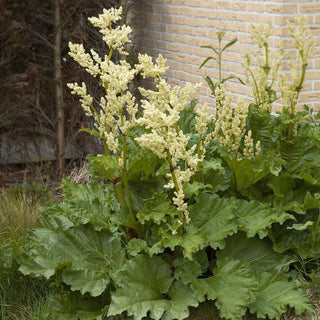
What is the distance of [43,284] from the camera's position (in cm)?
325

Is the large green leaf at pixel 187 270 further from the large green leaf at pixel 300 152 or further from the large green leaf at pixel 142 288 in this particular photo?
the large green leaf at pixel 300 152

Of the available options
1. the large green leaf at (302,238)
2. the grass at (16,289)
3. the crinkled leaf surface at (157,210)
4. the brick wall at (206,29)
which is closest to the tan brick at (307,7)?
the brick wall at (206,29)

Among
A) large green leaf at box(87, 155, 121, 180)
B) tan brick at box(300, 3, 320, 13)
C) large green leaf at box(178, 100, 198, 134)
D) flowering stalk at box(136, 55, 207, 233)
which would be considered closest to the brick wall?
tan brick at box(300, 3, 320, 13)

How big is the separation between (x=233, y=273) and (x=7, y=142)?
11.3 ft

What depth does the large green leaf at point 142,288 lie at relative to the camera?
2.82 m

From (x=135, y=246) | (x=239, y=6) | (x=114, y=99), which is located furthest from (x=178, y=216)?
(x=239, y=6)

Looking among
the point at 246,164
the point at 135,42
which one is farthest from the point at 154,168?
the point at 135,42

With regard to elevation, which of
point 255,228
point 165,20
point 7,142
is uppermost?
point 165,20

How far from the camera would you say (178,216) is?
3.05 m

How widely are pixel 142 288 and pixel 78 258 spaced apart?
36 cm

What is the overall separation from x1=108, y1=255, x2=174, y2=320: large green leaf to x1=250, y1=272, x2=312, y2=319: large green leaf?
1.32 feet

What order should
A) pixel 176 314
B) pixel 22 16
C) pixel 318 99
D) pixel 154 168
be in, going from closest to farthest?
1. pixel 176 314
2. pixel 154 168
3. pixel 318 99
4. pixel 22 16

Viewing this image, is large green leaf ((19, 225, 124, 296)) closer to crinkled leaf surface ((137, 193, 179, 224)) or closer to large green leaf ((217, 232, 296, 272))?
crinkled leaf surface ((137, 193, 179, 224))

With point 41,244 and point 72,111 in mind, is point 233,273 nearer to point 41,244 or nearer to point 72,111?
point 41,244
